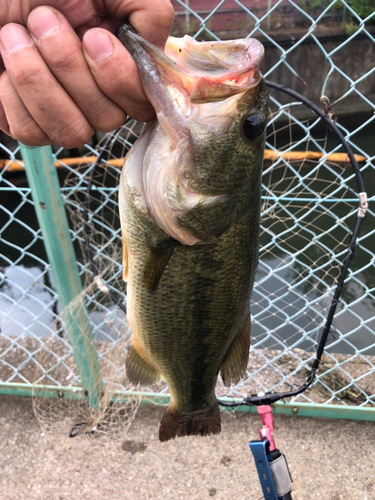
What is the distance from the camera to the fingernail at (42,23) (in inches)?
30.9

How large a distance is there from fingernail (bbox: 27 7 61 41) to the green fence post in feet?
3.31

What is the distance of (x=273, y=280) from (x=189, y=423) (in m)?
3.11

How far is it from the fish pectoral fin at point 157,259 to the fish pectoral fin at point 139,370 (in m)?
0.43

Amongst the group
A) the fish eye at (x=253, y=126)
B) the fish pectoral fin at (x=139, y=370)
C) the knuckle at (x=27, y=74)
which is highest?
the knuckle at (x=27, y=74)

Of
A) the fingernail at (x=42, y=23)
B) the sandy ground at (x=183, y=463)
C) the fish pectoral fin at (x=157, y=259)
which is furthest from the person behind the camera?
the sandy ground at (x=183, y=463)

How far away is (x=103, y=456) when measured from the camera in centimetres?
Result: 249

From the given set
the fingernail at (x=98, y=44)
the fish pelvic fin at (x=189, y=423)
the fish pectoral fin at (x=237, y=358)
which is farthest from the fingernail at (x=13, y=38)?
the fish pelvic fin at (x=189, y=423)

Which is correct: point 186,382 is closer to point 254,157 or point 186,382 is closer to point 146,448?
point 254,157

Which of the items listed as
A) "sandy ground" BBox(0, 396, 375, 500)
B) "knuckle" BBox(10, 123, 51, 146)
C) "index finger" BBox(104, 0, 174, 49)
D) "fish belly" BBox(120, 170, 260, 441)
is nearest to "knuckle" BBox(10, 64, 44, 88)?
"knuckle" BBox(10, 123, 51, 146)

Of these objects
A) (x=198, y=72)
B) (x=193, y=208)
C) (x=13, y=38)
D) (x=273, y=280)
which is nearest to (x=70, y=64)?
(x=13, y=38)

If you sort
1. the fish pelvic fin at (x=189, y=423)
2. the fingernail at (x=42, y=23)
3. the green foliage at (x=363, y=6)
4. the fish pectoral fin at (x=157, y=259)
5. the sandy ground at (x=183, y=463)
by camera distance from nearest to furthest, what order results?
the fingernail at (x=42, y=23) → the fish pectoral fin at (x=157, y=259) → the fish pelvic fin at (x=189, y=423) → the sandy ground at (x=183, y=463) → the green foliage at (x=363, y=6)

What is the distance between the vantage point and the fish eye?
0.99 meters

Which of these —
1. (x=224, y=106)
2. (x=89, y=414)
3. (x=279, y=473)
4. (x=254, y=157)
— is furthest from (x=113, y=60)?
(x=89, y=414)

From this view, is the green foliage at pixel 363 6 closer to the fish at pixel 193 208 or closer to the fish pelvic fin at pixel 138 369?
the fish at pixel 193 208
